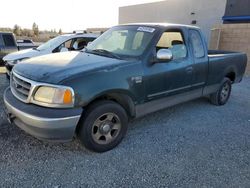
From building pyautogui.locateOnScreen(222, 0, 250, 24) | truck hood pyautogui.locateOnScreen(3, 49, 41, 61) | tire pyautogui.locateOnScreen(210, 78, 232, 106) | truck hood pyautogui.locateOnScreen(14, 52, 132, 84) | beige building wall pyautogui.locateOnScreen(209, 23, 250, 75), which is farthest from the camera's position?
building pyautogui.locateOnScreen(222, 0, 250, 24)

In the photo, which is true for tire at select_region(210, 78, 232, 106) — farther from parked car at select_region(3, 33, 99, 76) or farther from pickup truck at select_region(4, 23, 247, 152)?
parked car at select_region(3, 33, 99, 76)

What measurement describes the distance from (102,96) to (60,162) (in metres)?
1.05

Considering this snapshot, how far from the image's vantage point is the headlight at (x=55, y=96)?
281 centimetres

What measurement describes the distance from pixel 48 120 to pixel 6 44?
9.53 metres

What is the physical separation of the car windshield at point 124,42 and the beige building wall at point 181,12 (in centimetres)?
1577

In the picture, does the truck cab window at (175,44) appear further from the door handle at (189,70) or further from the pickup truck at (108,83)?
the door handle at (189,70)

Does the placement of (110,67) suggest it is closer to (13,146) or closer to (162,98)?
(162,98)

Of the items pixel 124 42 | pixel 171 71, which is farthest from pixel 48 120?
pixel 171 71

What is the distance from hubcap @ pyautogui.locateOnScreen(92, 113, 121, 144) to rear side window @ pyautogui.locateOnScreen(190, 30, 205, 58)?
88.4 inches

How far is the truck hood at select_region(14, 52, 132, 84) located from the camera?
9.61 ft

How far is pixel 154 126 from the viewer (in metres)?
4.31

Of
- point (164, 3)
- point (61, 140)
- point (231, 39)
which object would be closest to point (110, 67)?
point (61, 140)

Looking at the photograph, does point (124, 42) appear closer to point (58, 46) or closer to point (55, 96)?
point (55, 96)

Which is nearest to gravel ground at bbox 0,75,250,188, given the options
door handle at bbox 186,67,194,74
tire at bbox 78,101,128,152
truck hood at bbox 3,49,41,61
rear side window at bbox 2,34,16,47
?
tire at bbox 78,101,128,152
